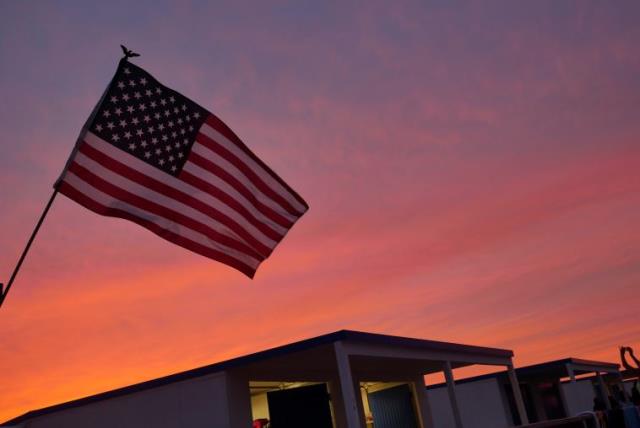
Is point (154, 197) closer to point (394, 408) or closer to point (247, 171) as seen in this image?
point (247, 171)

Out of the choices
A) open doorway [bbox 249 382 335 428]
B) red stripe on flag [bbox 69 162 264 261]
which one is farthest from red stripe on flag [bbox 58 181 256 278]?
open doorway [bbox 249 382 335 428]

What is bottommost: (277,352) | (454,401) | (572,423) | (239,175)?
(572,423)

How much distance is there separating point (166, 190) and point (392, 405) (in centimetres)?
1675

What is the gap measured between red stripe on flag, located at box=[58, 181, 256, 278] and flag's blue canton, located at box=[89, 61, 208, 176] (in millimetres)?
717

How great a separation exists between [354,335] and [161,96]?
767 cm

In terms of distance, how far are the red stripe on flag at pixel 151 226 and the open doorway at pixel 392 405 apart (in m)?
15.1

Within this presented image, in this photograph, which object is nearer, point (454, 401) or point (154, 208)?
point (154, 208)

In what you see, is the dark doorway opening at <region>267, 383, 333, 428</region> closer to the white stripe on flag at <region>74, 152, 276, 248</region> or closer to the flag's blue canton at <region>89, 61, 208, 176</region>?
the white stripe on flag at <region>74, 152, 276, 248</region>

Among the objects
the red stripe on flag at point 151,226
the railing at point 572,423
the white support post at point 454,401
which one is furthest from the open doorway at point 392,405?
the red stripe on flag at point 151,226

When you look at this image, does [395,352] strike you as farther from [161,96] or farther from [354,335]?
[161,96]

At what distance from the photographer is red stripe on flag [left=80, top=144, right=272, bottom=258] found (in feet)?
22.1

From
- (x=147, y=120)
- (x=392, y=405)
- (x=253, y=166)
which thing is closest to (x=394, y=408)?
(x=392, y=405)

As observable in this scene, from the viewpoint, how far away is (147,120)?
7.12 m

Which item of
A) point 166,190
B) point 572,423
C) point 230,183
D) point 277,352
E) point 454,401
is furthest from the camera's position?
point 454,401
